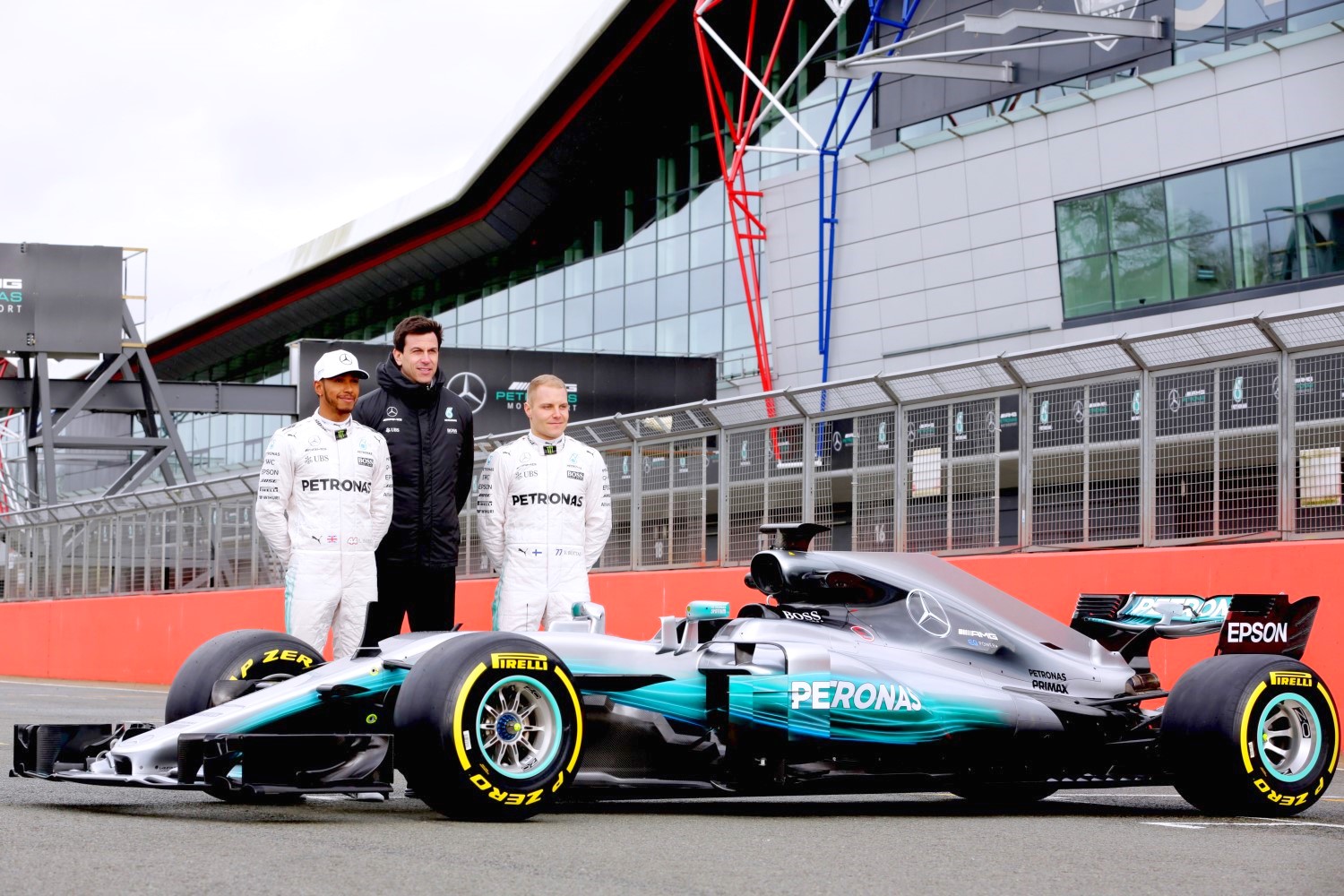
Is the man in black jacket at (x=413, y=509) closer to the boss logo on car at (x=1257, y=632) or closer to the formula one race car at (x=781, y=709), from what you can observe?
the formula one race car at (x=781, y=709)

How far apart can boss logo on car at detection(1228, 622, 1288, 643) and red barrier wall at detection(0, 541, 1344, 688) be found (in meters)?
2.85

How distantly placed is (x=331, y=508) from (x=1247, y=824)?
391 cm

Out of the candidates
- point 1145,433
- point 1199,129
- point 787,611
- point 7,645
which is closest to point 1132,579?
point 1145,433

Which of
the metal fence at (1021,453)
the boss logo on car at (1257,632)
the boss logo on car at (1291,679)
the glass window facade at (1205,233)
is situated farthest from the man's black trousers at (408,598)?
the glass window facade at (1205,233)

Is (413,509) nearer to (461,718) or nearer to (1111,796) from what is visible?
(461,718)

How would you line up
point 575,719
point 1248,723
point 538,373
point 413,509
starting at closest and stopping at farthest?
point 575,719
point 1248,723
point 413,509
point 538,373

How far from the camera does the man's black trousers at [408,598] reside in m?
7.75

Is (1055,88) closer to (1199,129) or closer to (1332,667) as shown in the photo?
(1199,129)

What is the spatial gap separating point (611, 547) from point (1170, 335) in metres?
6.54

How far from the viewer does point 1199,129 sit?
85.4ft

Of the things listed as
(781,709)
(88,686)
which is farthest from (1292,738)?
(88,686)

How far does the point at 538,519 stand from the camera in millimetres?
7961

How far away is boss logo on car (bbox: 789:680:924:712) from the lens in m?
6.17

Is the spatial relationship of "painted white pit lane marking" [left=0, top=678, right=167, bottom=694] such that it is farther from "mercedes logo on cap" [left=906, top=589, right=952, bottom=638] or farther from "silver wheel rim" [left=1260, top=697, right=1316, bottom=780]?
"silver wheel rim" [left=1260, top=697, right=1316, bottom=780]
